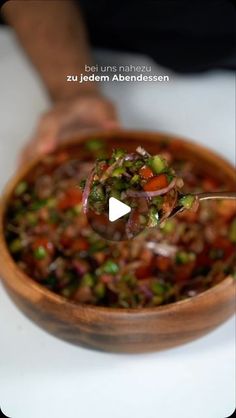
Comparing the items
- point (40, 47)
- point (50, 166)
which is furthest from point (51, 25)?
point (50, 166)

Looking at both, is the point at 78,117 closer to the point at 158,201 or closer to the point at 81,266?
the point at 81,266

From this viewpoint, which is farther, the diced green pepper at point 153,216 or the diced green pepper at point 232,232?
the diced green pepper at point 232,232

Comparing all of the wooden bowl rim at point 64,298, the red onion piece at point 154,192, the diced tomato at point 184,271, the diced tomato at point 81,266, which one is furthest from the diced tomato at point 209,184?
the red onion piece at point 154,192

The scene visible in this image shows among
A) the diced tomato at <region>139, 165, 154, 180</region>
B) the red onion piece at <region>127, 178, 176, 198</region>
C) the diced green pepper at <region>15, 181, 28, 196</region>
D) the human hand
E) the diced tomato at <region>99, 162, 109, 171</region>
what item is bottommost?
the diced green pepper at <region>15, 181, 28, 196</region>

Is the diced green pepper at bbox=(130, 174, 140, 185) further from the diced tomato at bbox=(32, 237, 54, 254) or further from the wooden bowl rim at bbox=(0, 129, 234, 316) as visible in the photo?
the diced tomato at bbox=(32, 237, 54, 254)

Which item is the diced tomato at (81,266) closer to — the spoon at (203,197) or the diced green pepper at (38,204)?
the diced green pepper at (38,204)

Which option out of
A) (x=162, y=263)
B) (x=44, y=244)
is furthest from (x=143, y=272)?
(x=44, y=244)

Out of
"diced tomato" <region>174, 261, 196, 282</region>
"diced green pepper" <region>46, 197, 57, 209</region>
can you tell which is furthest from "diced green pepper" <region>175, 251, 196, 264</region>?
"diced green pepper" <region>46, 197, 57, 209</region>
